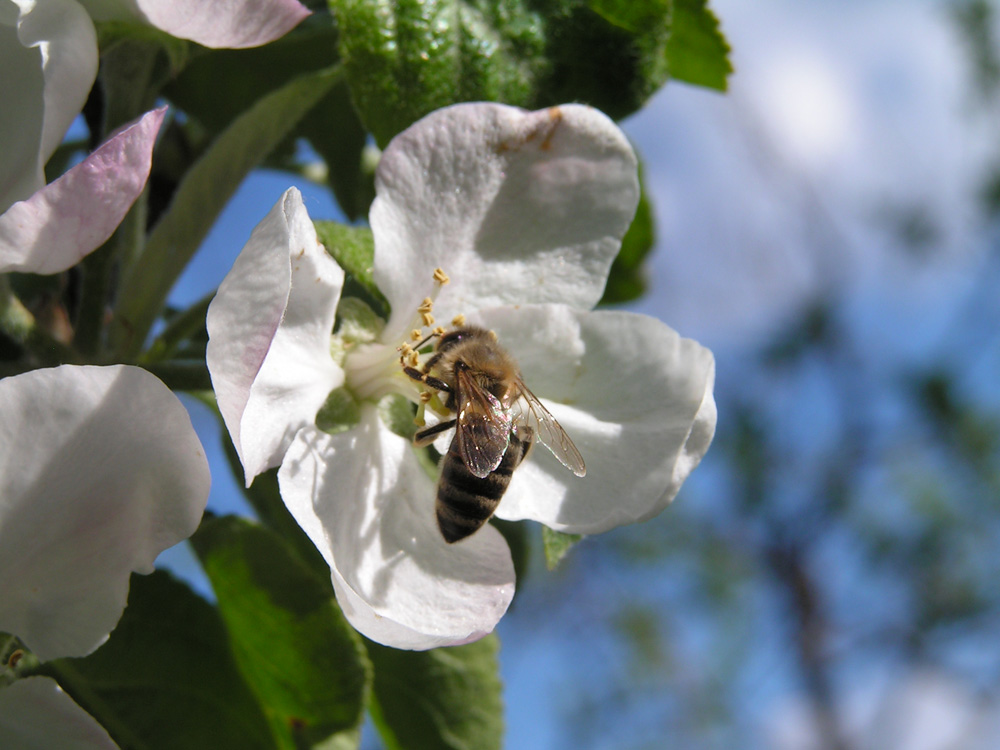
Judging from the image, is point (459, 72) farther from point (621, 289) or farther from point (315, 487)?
point (621, 289)

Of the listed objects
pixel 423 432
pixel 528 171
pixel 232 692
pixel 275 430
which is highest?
pixel 528 171

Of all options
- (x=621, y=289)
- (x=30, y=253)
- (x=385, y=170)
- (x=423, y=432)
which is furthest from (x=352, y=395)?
(x=621, y=289)

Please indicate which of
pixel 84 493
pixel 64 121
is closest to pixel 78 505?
pixel 84 493

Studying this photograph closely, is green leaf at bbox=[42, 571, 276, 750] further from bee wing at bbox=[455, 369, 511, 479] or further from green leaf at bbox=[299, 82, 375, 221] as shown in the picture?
green leaf at bbox=[299, 82, 375, 221]

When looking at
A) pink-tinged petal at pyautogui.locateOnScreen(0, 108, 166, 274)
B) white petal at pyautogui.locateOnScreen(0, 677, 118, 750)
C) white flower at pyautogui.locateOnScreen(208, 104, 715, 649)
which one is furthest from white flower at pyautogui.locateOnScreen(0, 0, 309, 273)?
white petal at pyautogui.locateOnScreen(0, 677, 118, 750)

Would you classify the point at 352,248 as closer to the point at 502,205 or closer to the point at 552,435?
the point at 502,205

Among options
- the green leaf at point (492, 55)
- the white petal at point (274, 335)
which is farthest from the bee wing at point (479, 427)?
the green leaf at point (492, 55)

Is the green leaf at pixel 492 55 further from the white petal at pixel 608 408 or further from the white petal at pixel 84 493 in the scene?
the white petal at pixel 84 493
